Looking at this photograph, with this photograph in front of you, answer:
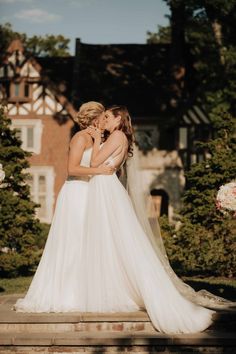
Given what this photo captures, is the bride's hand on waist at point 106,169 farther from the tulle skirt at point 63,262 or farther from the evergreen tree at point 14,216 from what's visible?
the evergreen tree at point 14,216

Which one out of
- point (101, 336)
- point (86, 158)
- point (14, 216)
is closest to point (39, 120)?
point (14, 216)

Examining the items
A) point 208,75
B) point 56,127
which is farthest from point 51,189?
point 208,75

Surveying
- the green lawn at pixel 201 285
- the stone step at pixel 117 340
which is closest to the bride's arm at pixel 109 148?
the stone step at pixel 117 340

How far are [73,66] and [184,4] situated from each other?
987 cm

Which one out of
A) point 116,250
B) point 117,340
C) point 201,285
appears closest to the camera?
point 117,340

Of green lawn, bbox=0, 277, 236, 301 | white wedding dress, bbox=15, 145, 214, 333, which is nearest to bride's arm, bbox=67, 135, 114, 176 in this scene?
white wedding dress, bbox=15, 145, 214, 333

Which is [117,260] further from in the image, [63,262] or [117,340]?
[117,340]

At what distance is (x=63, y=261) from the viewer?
8258 mm

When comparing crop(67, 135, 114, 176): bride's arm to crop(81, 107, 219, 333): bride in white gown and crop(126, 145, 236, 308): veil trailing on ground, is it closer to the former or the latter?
crop(81, 107, 219, 333): bride in white gown

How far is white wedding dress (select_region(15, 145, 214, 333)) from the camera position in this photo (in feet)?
25.9

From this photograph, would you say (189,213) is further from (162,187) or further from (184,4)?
(162,187)

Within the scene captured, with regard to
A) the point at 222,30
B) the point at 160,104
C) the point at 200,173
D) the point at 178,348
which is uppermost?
the point at 222,30

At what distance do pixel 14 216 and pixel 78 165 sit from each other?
723 cm

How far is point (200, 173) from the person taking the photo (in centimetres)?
1531
